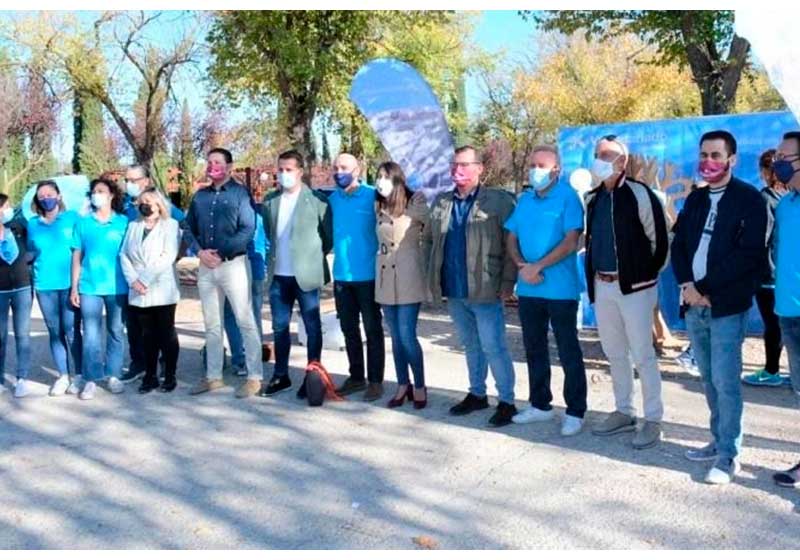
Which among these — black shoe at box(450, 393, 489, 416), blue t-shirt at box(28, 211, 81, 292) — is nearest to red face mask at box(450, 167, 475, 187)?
black shoe at box(450, 393, 489, 416)

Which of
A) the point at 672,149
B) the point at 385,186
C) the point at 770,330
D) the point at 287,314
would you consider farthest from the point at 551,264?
the point at 672,149

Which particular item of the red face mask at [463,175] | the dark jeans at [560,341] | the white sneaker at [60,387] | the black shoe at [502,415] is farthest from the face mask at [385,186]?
the white sneaker at [60,387]

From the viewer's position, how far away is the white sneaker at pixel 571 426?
5.16 m

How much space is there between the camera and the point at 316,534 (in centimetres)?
380

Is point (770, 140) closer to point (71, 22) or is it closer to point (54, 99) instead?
point (71, 22)

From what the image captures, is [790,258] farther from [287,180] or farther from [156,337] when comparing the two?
[156,337]

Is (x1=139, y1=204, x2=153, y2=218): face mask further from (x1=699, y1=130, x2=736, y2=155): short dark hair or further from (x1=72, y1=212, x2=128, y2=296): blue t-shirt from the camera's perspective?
(x1=699, y1=130, x2=736, y2=155): short dark hair

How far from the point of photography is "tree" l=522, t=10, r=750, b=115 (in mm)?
10506

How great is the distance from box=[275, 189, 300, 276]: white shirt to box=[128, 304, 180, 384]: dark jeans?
3.37 ft

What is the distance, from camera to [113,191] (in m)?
6.72

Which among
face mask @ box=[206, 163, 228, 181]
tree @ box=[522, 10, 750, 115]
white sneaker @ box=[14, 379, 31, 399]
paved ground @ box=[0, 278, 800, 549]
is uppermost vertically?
tree @ box=[522, 10, 750, 115]

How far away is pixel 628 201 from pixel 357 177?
213 centimetres

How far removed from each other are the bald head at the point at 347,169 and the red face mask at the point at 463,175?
2.89 ft

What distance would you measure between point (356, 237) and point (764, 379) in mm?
3422
